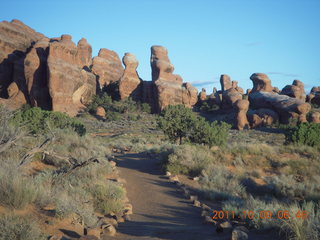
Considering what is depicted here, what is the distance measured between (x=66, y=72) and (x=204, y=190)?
1988 inches

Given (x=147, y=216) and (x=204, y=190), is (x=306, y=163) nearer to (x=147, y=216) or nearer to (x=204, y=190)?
(x=204, y=190)

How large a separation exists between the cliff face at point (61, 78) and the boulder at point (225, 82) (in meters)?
33.0

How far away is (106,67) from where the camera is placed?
77.8 m

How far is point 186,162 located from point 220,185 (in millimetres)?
2763

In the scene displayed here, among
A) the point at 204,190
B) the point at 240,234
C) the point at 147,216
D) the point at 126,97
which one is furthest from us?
the point at 126,97

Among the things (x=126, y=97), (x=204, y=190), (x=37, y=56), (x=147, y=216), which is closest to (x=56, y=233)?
(x=147, y=216)

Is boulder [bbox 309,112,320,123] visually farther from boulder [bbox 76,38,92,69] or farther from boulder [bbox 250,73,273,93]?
boulder [bbox 76,38,92,69]

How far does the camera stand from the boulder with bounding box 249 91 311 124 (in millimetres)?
48875

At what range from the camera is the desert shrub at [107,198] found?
652 centimetres

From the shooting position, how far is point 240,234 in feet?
14.0

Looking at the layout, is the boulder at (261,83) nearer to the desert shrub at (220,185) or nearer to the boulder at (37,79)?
the boulder at (37,79)

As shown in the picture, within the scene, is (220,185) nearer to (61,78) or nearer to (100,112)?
(61,78)
